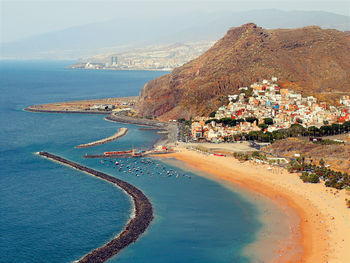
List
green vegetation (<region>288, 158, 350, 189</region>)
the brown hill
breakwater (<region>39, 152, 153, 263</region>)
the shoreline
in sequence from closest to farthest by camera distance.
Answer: breakwater (<region>39, 152, 153, 263</region>), green vegetation (<region>288, 158, 350, 189</region>), the shoreline, the brown hill

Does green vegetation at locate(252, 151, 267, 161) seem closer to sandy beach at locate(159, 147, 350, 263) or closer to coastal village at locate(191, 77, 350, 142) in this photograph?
sandy beach at locate(159, 147, 350, 263)

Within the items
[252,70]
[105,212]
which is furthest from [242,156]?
[252,70]

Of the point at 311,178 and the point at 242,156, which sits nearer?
the point at 311,178

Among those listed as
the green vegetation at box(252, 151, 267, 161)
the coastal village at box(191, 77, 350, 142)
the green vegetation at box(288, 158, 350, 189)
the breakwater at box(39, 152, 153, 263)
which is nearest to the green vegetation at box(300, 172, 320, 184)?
the green vegetation at box(288, 158, 350, 189)

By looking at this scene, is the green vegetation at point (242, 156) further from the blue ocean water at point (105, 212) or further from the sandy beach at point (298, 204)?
the blue ocean water at point (105, 212)

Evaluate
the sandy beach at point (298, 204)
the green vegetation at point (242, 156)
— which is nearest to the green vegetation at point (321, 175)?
the sandy beach at point (298, 204)

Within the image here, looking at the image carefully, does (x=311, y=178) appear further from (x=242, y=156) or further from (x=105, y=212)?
(x=105, y=212)
